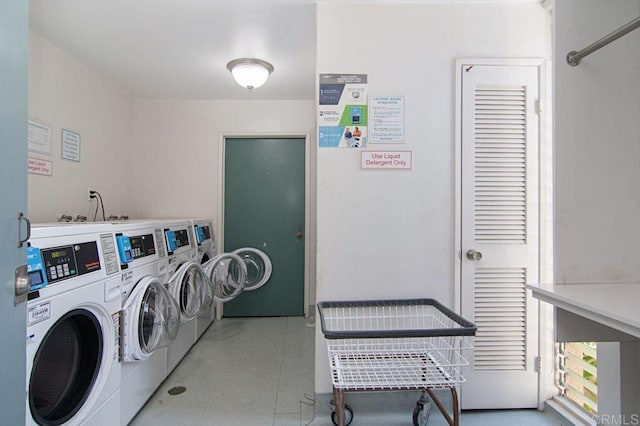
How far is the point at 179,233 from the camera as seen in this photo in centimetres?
238

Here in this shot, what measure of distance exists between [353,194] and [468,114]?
2.67 ft

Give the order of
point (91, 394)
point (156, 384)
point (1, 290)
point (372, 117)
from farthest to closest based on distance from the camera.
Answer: point (156, 384), point (372, 117), point (91, 394), point (1, 290)

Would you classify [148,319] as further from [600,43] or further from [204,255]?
[600,43]

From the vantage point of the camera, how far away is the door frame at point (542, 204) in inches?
68.3

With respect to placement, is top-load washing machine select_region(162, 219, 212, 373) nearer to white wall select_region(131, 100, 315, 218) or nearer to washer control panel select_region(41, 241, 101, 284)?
washer control panel select_region(41, 241, 101, 284)

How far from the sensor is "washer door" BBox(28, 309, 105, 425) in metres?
1.21

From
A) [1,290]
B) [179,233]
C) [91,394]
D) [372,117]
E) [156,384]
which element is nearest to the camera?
[1,290]

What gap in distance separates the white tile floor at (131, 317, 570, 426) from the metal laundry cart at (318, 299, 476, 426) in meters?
0.14

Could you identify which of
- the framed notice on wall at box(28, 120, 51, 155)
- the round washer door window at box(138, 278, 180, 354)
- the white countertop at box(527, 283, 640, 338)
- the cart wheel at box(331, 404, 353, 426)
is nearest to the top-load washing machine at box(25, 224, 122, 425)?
the round washer door window at box(138, 278, 180, 354)

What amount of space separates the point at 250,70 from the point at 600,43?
2123 mm

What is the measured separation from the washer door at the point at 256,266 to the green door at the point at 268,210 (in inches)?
3.0

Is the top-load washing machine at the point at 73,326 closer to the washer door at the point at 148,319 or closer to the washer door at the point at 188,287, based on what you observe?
the washer door at the point at 148,319

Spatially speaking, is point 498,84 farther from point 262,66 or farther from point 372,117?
point 262,66

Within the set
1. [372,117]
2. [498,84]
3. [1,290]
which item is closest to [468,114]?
[498,84]
